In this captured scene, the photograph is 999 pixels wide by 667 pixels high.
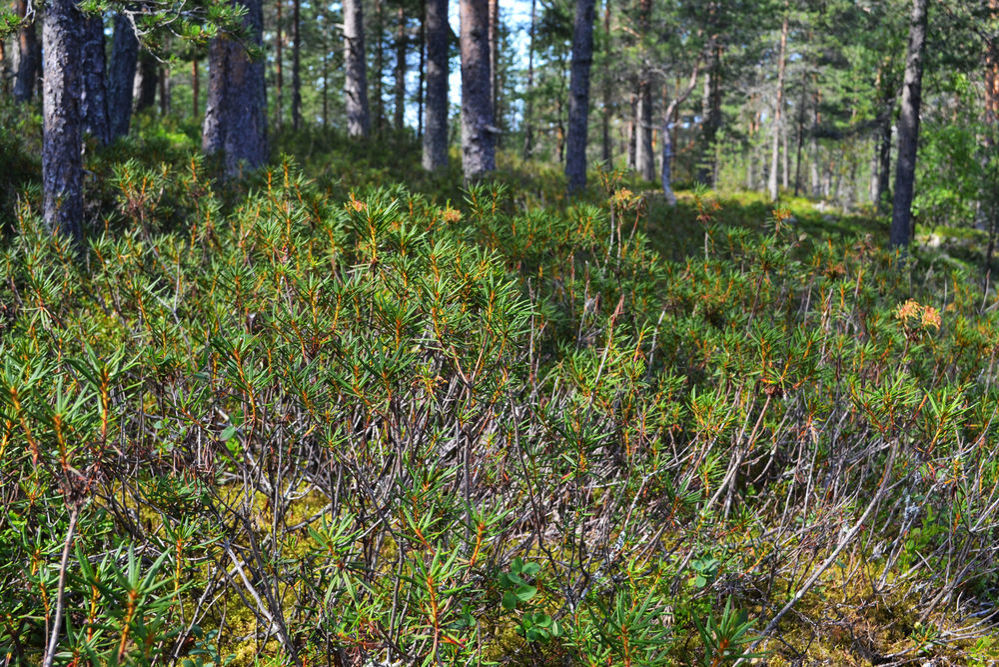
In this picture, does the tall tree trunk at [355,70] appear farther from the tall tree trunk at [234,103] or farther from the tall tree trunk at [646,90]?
the tall tree trunk at [646,90]

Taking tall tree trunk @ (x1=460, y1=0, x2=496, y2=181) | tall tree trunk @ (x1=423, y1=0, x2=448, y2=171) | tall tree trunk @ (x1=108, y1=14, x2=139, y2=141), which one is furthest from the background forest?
tall tree trunk @ (x1=423, y1=0, x2=448, y2=171)

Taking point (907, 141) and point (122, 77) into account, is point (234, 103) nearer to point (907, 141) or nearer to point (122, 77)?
point (122, 77)

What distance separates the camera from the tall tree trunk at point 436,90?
11.5 m

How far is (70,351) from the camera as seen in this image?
251cm

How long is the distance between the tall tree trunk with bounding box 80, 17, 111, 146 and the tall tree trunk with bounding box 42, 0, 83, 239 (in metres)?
1.46

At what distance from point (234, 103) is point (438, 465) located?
743 cm

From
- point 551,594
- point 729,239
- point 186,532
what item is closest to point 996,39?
point 729,239

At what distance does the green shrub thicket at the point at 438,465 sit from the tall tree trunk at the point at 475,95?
20.4ft

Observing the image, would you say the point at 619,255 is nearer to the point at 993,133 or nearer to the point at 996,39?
the point at 996,39

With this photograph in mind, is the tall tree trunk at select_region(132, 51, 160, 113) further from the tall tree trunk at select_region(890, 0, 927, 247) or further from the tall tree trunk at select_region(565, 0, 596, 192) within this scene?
the tall tree trunk at select_region(890, 0, 927, 247)

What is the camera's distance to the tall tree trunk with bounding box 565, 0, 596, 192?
1142 cm

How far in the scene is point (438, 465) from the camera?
1962mm

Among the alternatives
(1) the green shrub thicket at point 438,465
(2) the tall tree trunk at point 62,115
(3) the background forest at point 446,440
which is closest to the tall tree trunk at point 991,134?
(3) the background forest at point 446,440

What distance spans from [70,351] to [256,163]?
615cm
